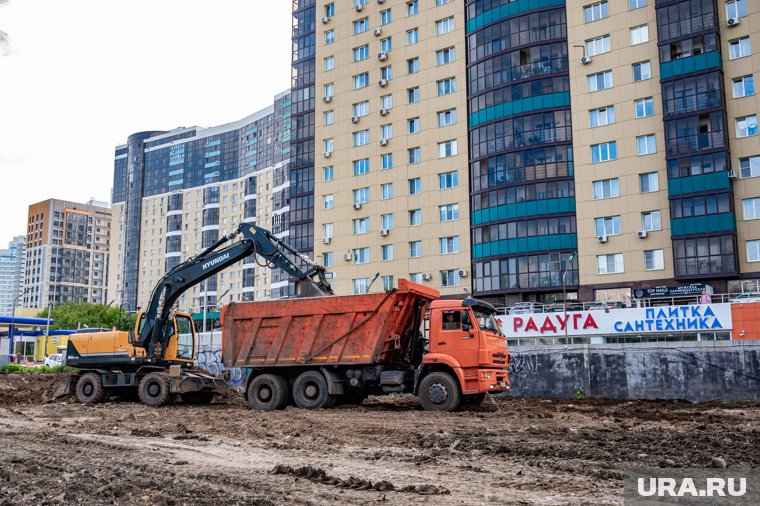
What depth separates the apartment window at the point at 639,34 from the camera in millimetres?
51531

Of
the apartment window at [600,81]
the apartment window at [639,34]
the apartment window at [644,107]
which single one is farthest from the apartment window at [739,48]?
the apartment window at [600,81]

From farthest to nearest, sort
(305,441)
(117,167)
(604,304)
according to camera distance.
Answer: (117,167)
(604,304)
(305,441)

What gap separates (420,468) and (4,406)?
18.3 metres

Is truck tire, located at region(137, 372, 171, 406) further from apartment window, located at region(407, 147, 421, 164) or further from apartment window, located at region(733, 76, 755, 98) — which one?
apartment window, located at region(733, 76, 755, 98)

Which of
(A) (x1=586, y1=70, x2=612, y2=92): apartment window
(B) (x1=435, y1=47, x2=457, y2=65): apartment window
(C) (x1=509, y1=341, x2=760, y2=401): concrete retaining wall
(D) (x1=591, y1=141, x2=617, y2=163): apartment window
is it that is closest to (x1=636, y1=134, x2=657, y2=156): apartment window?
(D) (x1=591, y1=141, x2=617, y2=163): apartment window

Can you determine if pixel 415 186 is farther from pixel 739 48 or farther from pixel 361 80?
pixel 739 48

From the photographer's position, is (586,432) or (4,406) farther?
(4,406)

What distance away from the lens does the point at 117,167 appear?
542 ft

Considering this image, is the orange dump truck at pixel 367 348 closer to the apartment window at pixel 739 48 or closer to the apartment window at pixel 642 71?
the apartment window at pixel 642 71

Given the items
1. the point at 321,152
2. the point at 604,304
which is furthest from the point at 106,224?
the point at 604,304

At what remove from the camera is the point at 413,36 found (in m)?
62.7

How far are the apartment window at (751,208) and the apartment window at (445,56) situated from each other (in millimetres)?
25898

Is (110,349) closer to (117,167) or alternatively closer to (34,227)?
(117,167)

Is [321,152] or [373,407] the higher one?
[321,152]
